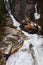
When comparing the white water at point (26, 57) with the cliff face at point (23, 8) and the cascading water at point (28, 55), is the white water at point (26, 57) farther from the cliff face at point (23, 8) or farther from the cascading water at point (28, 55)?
the cliff face at point (23, 8)

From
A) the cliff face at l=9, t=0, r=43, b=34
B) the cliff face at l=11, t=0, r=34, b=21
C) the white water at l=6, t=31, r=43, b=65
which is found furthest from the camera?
the cliff face at l=11, t=0, r=34, b=21

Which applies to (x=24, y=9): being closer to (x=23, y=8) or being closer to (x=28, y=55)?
(x=23, y=8)

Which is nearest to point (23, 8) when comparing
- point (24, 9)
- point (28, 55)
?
point (24, 9)

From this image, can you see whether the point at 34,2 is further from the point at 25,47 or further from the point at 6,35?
the point at 25,47

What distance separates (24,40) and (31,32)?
132 inches

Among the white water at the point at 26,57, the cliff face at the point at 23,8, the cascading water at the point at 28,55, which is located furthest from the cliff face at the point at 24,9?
the white water at the point at 26,57

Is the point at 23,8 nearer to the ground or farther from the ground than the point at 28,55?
nearer to the ground

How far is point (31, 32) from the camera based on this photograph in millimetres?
14977

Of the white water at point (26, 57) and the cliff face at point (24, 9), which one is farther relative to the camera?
the cliff face at point (24, 9)

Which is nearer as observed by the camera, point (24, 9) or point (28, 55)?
point (28, 55)

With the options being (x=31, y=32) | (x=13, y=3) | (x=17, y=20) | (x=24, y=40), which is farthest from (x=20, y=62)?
(x=13, y=3)

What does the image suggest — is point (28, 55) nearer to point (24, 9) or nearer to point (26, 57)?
point (26, 57)

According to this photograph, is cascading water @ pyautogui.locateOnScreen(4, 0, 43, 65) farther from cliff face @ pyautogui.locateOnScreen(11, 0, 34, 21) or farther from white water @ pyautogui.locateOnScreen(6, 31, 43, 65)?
cliff face @ pyautogui.locateOnScreen(11, 0, 34, 21)

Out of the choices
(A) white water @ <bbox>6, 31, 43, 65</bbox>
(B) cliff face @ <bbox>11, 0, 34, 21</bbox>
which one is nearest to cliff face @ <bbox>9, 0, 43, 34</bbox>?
(B) cliff face @ <bbox>11, 0, 34, 21</bbox>
